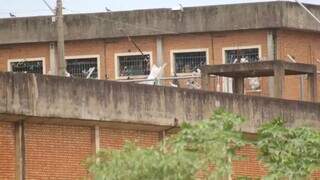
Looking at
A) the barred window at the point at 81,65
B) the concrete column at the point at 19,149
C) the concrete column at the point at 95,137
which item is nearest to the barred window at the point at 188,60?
the barred window at the point at 81,65

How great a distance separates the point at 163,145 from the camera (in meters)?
12.8

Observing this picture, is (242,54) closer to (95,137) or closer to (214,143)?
(95,137)

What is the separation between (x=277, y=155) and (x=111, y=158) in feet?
6.62

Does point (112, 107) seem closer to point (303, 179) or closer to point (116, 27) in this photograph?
point (303, 179)

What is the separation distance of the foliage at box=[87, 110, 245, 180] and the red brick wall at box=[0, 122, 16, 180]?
468 cm

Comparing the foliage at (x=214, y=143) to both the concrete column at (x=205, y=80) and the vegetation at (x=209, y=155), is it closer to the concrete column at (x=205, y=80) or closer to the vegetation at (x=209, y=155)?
the vegetation at (x=209, y=155)

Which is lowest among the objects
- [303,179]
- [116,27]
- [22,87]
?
[303,179]

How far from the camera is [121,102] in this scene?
62.6ft

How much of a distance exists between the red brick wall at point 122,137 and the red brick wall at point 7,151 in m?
2.04

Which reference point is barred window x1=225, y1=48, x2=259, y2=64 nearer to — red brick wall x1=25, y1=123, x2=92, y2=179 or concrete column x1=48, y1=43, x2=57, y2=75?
concrete column x1=48, y1=43, x2=57, y2=75

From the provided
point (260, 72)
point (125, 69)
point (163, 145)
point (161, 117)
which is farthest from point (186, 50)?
point (163, 145)

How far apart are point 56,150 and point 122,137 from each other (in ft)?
5.57

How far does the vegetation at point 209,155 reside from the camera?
1209 cm

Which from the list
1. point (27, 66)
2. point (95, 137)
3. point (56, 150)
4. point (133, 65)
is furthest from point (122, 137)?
point (27, 66)
